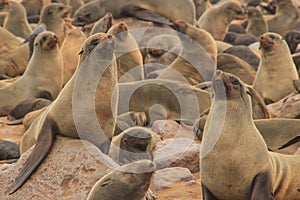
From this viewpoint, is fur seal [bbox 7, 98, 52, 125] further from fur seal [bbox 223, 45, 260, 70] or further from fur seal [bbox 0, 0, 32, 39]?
fur seal [bbox 0, 0, 32, 39]

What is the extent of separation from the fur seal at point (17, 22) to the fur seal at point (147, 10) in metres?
3.37

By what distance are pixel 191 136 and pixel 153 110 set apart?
138cm

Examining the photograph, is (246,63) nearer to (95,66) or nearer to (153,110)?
(153,110)

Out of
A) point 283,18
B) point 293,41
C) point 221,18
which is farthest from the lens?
point 283,18

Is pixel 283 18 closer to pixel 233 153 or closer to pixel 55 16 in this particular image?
pixel 55 16

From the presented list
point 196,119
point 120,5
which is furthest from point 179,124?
point 120,5

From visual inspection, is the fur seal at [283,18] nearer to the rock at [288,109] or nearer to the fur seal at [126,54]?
the fur seal at [126,54]

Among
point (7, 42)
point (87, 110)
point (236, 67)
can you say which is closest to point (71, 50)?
point (236, 67)

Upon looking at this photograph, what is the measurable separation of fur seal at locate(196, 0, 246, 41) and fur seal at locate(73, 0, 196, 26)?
2.19 meters

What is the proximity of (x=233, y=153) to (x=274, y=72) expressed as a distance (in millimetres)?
5222

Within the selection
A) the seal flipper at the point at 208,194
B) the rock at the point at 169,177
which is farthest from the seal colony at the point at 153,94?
the rock at the point at 169,177

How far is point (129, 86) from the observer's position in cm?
1048

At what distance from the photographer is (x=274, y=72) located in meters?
11.3

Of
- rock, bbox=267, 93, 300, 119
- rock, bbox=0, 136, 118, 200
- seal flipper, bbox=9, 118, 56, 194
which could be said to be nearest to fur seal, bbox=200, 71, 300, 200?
rock, bbox=0, 136, 118, 200
